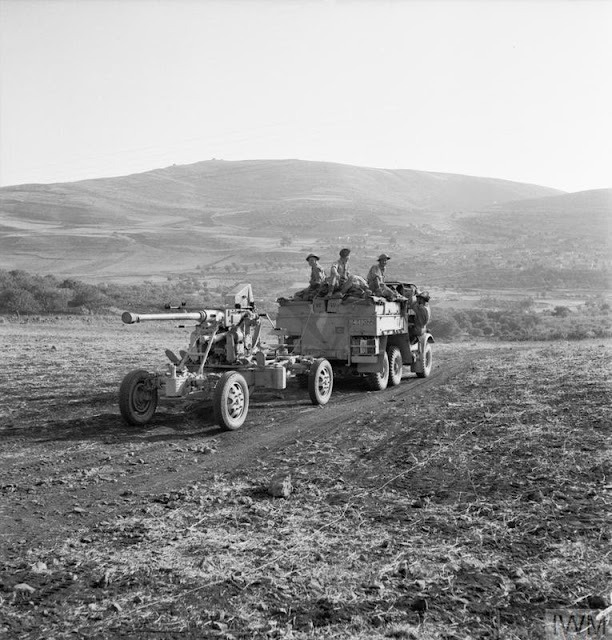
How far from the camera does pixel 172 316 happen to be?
9.51m

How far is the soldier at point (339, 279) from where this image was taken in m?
13.7

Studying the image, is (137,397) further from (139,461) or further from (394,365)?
(394,365)

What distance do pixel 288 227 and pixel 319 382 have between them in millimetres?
78326

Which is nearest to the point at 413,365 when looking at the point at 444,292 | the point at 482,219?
the point at 444,292

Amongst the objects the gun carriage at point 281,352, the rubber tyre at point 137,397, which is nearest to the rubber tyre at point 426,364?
the gun carriage at point 281,352

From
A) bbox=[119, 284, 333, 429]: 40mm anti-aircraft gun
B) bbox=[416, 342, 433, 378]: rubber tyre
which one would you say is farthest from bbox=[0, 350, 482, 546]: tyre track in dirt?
bbox=[416, 342, 433, 378]: rubber tyre

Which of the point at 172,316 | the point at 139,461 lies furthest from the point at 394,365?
the point at 139,461

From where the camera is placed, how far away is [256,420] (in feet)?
34.0

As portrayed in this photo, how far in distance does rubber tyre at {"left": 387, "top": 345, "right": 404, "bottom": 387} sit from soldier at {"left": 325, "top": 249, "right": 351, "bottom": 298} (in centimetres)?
180

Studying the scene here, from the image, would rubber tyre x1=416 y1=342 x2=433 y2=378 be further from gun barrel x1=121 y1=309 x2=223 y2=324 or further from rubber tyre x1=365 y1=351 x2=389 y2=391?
gun barrel x1=121 y1=309 x2=223 y2=324

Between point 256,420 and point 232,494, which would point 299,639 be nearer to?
point 232,494

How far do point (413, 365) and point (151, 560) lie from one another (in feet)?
36.4

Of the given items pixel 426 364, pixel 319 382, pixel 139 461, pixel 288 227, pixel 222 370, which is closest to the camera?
pixel 139 461

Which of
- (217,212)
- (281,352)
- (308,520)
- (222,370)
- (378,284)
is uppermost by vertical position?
(217,212)
